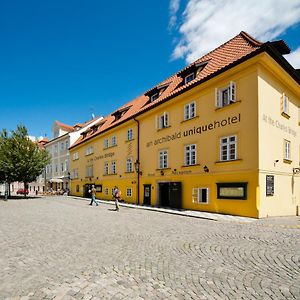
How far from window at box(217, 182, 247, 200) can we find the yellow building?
6cm

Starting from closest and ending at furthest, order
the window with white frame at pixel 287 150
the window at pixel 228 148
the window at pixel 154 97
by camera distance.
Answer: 1. the window at pixel 228 148
2. the window with white frame at pixel 287 150
3. the window at pixel 154 97

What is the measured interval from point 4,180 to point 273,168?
3368 cm

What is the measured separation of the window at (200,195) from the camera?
1650 cm

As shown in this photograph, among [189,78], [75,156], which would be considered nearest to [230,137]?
[189,78]

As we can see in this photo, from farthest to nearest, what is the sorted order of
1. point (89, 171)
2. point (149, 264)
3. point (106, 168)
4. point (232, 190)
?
1. point (89, 171)
2. point (106, 168)
3. point (232, 190)
4. point (149, 264)

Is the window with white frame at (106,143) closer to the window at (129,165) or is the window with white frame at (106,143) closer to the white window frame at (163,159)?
the window at (129,165)

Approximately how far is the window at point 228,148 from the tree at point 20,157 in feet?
84.6

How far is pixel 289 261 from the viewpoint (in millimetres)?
6086

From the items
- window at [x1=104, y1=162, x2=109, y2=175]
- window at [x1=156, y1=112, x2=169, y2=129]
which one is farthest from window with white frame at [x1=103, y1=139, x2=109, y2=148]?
window at [x1=156, y1=112, x2=169, y2=129]

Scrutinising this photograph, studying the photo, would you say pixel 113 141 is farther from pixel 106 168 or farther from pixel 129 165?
pixel 129 165

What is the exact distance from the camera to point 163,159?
826 inches

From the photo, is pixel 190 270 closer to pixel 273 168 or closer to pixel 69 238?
pixel 69 238

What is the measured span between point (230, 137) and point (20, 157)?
26709 mm

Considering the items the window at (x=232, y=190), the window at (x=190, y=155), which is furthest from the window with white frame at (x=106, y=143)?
the window at (x=232, y=190)
